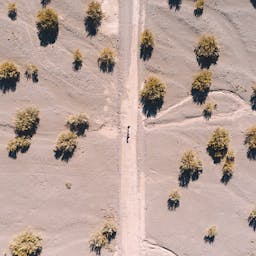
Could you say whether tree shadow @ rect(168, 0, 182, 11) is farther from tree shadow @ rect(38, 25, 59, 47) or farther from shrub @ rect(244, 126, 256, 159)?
shrub @ rect(244, 126, 256, 159)

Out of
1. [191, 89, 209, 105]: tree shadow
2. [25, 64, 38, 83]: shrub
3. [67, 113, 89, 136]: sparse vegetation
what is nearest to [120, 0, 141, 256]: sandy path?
[67, 113, 89, 136]: sparse vegetation

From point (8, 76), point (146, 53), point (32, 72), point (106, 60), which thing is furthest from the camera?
point (146, 53)

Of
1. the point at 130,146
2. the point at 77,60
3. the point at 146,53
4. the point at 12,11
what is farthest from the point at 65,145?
the point at 12,11

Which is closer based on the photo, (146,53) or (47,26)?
(47,26)

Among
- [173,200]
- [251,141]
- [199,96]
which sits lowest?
[173,200]

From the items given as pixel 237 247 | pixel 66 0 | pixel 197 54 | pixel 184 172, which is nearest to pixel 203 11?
pixel 197 54

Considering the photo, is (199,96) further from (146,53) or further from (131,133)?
(131,133)

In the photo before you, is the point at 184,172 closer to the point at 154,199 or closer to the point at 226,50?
the point at 154,199
